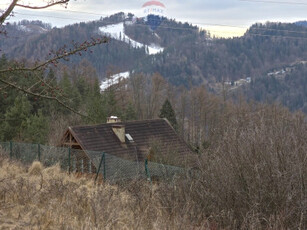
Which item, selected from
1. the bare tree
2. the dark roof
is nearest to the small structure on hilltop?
the dark roof

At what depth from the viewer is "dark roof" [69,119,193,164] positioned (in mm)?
23141

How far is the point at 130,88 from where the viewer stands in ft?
216

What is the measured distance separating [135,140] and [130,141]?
0.46 metres

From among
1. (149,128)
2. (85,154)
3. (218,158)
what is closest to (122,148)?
(149,128)

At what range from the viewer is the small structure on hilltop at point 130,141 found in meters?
A: 22.9

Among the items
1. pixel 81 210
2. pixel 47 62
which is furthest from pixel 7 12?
pixel 81 210

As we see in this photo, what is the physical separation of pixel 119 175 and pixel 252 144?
6.90 metres

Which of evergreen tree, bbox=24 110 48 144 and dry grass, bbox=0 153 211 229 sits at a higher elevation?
dry grass, bbox=0 153 211 229

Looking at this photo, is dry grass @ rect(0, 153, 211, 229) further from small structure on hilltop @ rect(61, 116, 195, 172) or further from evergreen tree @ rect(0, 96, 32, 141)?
evergreen tree @ rect(0, 96, 32, 141)

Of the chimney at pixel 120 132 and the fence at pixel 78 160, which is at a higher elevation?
the fence at pixel 78 160

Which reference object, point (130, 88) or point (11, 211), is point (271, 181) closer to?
point (11, 211)

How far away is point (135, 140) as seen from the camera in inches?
993

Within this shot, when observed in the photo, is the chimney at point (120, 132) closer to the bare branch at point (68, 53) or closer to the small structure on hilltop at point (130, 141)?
the small structure on hilltop at point (130, 141)

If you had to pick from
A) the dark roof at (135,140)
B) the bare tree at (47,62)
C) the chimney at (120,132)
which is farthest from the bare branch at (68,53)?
the chimney at (120,132)
